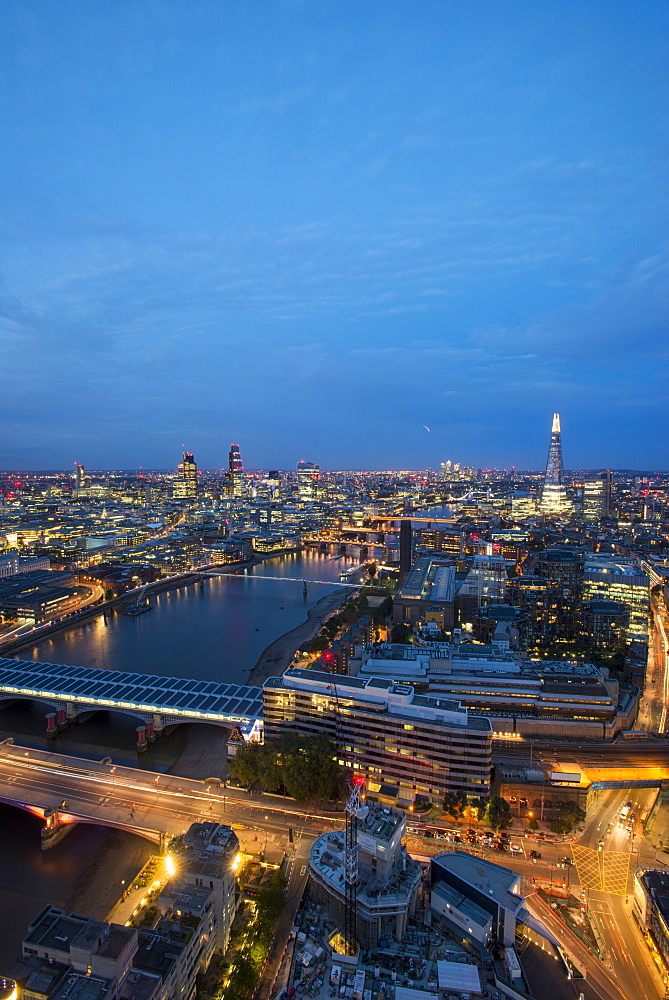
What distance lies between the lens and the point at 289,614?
56.2 ft

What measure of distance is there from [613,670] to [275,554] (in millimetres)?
19391

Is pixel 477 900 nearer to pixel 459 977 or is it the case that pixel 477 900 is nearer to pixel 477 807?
pixel 459 977

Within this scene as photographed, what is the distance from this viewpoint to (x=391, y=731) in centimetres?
712

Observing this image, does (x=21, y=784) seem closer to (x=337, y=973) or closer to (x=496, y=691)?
(x=337, y=973)

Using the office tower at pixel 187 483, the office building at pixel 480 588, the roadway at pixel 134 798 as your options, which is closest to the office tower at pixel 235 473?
the office tower at pixel 187 483

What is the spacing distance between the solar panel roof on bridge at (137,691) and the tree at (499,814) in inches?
153

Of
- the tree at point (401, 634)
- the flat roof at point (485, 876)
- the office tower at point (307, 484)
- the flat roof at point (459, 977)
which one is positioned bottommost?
the flat roof at point (459, 977)

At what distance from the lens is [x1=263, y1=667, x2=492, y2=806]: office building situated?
22.3ft

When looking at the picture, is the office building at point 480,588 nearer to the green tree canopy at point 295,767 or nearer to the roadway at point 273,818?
the roadway at point 273,818

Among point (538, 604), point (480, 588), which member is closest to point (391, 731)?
point (538, 604)

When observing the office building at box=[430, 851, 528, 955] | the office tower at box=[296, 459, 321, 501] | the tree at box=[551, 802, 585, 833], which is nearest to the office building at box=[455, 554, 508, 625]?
the tree at box=[551, 802, 585, 833]

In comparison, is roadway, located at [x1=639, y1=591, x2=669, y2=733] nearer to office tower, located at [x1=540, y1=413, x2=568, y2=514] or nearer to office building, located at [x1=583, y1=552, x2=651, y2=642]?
office building, located at [x1=583, y1=552, x2=651, y2=642]

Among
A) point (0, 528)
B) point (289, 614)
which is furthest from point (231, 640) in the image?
point (0, 528)

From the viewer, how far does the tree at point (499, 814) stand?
250 inches
